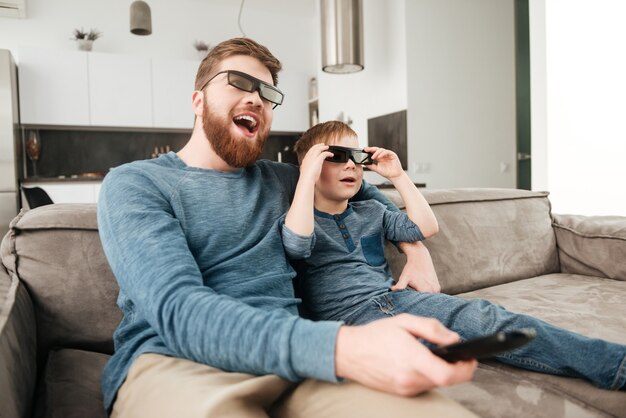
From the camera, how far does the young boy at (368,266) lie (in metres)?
1.04

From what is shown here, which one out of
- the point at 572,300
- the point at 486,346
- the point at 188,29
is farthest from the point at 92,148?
the point at 486,346

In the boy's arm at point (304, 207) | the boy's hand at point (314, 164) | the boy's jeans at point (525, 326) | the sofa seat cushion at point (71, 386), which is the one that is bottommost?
the sofa seat cushion at point (71, 386)

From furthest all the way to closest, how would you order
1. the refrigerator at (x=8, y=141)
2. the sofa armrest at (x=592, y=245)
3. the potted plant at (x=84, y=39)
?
the potted plant at (x=84, y=39) → the refrigerator at (x=8, y=141) → the sofa armrest at (x=592, y=245)

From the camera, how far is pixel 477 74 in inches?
186

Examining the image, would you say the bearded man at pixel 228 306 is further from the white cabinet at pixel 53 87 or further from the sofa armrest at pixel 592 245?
the white cabinet at pixel 53 87

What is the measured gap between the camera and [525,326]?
1111 millimetres

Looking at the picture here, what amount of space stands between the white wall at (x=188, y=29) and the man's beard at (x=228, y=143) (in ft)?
15.1

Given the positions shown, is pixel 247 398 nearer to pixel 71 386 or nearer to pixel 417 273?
pixel 71 386

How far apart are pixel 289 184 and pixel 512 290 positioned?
3.21 ft

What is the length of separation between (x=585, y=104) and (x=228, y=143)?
9.83 feet

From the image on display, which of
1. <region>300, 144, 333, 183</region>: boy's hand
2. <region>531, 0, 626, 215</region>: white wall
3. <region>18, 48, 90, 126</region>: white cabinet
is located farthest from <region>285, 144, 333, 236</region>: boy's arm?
<region>18, 48, 90, 126</region>: white cabinet

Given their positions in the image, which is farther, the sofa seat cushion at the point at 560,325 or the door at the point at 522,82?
the door at the point at 522,82

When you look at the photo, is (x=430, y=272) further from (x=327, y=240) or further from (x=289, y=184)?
(x=289, y=184)

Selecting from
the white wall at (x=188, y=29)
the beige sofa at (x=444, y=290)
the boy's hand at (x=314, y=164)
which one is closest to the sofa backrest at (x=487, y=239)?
the beige sofa at (x=444, y=290)
